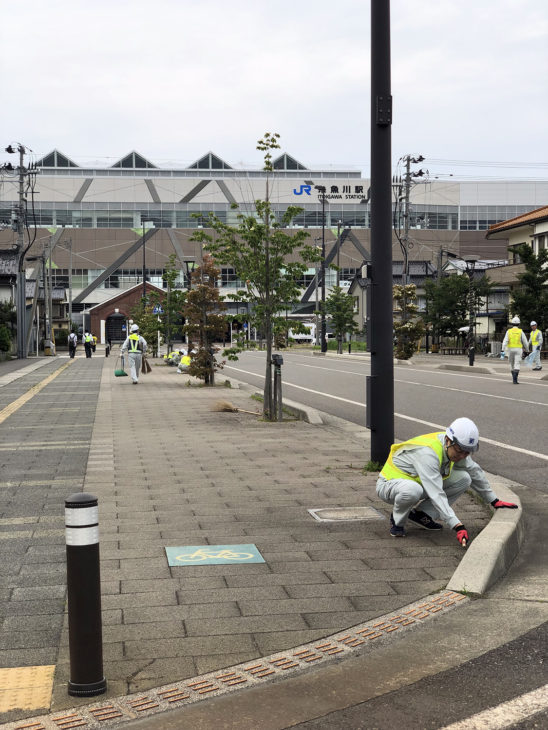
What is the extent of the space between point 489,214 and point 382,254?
112809 mm

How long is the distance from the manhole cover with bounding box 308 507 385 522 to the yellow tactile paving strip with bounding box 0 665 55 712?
3486mm

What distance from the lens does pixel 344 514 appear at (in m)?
7.58

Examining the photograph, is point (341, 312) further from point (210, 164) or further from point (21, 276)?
Result: point (210, 164)

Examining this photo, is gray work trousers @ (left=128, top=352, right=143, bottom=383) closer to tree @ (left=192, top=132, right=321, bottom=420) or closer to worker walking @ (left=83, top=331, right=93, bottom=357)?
tree @ (left=192, top=132, right=321, bottom=420)

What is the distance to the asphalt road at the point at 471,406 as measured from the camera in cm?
1100

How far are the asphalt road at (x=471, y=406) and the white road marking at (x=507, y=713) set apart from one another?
5.36 m

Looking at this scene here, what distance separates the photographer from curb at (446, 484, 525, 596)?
5.45 meters

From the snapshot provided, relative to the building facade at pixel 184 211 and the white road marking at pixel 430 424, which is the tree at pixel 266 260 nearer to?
the white road marking at pixel 430 424

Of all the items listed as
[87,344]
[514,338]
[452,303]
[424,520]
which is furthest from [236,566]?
[87,344]

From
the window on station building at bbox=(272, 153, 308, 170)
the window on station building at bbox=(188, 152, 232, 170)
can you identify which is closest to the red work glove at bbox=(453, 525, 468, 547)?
the window on station building at bbox=(188, 152, 232, 170)

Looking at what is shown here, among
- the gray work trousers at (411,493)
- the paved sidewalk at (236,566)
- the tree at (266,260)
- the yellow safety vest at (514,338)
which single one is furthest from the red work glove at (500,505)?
the yellow safety vest at (514,338)

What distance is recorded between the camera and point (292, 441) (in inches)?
491

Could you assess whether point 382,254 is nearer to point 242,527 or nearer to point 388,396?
point 388,396

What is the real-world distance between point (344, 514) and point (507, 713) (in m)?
3.88
